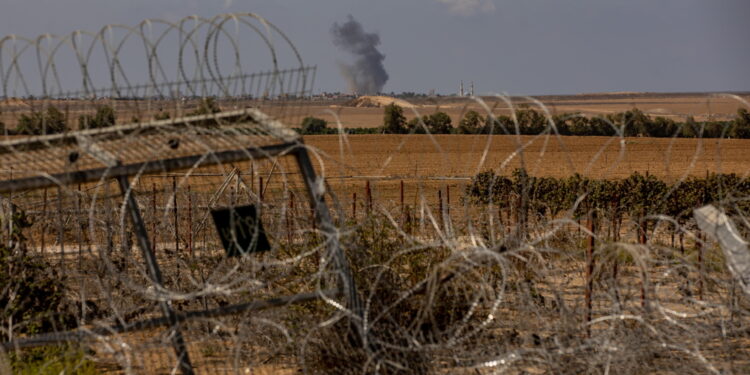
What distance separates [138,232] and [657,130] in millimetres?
68587

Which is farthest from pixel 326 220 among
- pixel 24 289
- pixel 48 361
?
pixel 24 289

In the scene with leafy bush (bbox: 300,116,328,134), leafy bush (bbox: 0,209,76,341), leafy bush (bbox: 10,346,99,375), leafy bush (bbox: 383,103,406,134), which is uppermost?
leafy bush (bbox: 300,116,328,134)

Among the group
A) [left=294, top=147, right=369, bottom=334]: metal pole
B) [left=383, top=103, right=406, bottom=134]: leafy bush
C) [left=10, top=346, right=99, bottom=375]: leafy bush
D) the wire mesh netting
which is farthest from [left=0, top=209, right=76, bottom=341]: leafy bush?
[left=383, top=103, right=406, bottom=134]: leafy bush

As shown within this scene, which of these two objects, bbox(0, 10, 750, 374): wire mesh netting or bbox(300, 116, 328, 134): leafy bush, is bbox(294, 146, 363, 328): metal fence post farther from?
bbox(300, 116, 328, 134): leafy bush

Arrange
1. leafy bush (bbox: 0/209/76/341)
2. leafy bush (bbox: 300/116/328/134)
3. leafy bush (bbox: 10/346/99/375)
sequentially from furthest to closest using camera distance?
leafy bush (bbox: 0/209/76/341), leafy bush (bbox: 10/346/99/375), leafy bush (bbox: 300/116/328/134)

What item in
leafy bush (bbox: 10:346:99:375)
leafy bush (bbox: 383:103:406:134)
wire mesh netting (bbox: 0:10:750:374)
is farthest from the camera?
leafy bush (bbox: 383:103:406:134)

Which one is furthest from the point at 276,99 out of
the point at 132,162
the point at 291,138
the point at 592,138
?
the point at 592,138

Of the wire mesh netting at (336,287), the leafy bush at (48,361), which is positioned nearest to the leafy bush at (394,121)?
the wire mesh netting at (336,287)

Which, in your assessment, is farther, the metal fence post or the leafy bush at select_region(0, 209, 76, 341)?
the leafy bush at select_region(0, 209, 76, 341)

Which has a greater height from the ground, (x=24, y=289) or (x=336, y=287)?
(x=336, y=287)

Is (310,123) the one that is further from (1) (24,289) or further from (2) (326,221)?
Result: (1) (24,289)

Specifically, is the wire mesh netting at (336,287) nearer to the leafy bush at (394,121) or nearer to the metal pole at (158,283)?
the metal pole at (158,283)

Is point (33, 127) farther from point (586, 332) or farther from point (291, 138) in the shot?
point (586, 332)

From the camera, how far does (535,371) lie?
358 inches
